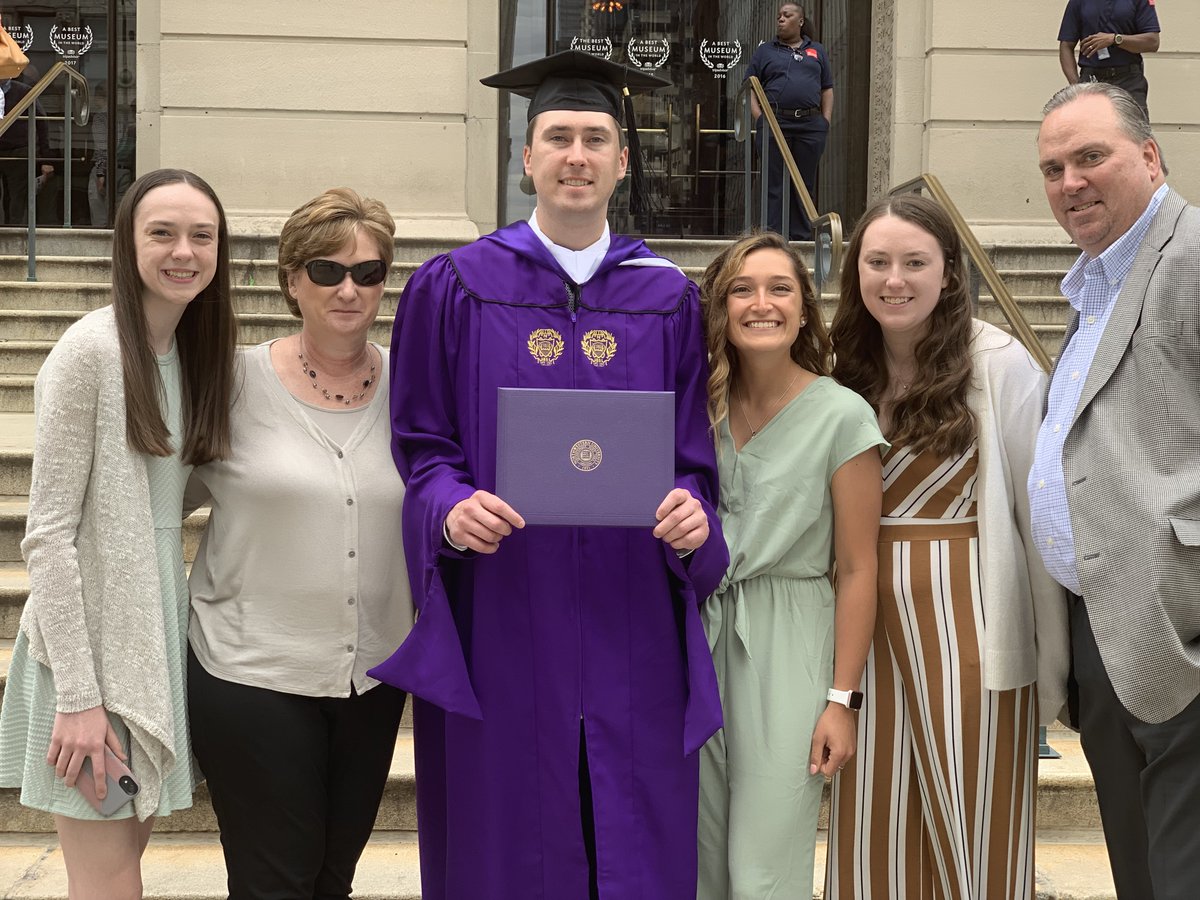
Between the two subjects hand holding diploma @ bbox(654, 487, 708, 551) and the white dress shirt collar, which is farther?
the white dress shirt collar

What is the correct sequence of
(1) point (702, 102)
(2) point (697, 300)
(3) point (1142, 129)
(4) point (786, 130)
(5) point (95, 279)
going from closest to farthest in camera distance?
(3) point (1142, 129) < (2) point (697, 300) < (5) point (95, 279) < (4) point (786, 130) < (1) point (702, 102)

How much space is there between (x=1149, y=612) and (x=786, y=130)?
693 cm

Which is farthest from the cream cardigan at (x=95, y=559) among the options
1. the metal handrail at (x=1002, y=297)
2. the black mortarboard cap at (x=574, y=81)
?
the metal handrail at (x=1002, y=297)

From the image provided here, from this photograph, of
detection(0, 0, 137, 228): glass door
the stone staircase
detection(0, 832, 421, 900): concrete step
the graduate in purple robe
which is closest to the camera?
the graduate in purple robe

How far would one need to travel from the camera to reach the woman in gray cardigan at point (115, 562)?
234 centimetres

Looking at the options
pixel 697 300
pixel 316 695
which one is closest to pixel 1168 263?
pixel 697 300

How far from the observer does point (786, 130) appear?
8.74 metres

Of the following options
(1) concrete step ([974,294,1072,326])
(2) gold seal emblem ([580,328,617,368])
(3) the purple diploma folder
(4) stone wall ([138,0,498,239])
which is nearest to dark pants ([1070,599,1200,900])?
(3) the purple diploma folder

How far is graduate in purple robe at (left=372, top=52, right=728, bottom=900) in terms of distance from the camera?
8.64ft

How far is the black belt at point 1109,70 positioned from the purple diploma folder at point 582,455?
6485 mm

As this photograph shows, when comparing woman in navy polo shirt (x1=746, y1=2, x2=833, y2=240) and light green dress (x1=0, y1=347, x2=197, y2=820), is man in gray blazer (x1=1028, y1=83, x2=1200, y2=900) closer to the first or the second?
light green dress (x1=0, y1=347, x2=197, y2=820)

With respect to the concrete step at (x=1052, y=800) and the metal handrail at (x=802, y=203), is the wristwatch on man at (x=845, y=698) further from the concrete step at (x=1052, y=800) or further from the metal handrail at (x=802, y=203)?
the metal handrail at (x=802, y=203)

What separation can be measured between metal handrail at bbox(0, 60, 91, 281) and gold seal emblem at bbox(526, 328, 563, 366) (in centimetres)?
554

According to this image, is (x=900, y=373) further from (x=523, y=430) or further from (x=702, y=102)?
(x=702, y=102)
